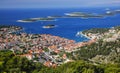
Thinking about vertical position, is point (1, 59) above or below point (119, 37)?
above

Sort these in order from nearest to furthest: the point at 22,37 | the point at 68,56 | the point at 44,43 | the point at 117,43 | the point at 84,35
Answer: the point at 68,56, the point at 117,43, the point at 44,43, the point at 22,37, the point at 84,35

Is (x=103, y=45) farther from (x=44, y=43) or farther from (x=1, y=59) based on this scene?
(x=1, y=59)

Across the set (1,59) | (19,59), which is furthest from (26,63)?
(1,59)

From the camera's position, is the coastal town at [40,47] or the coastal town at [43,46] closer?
the coastal town at [43,46]

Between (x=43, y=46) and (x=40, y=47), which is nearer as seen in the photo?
(x=40, y=47)

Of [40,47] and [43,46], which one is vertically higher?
[40,47]

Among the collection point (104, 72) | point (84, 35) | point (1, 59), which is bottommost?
point (84, 35)

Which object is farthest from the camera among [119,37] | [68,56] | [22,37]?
[22,37]

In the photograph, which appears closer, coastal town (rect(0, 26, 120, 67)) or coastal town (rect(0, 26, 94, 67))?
coastal town (rect(0, 26, 120, 67))

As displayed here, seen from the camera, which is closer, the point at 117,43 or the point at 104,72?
the point at 104,72
